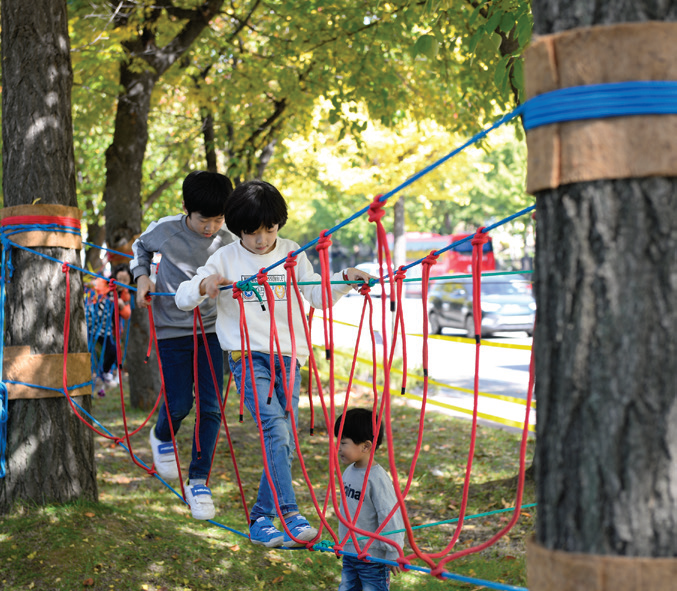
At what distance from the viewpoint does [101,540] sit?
3887mm

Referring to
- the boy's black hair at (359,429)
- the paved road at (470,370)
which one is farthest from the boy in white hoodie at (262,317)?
the paved road at (470,370)

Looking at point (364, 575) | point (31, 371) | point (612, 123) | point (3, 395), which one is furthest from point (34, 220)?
point (612, 123)

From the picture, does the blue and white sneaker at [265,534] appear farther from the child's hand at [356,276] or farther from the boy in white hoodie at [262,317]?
the child's hand at [356,276]

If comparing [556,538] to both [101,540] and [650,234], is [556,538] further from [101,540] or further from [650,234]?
[101,540]

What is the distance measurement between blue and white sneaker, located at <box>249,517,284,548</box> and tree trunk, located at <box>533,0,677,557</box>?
71.9 inches

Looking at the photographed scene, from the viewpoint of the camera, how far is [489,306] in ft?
48.5

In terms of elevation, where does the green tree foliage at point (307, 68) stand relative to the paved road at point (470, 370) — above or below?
above

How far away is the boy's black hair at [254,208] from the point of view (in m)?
3.04

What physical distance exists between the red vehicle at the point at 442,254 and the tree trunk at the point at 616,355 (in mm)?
25670

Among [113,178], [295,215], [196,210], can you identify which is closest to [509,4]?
[196,210]

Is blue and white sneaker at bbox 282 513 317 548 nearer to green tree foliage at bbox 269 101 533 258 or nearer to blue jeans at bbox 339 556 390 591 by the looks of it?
blue jeans at bbox 339 556 390 591

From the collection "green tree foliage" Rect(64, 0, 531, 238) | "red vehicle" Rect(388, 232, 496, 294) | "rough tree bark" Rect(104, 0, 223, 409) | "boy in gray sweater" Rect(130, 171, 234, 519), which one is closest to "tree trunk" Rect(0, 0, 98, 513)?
"boy in gray sweater" Rect(130, 171, 234, 519)

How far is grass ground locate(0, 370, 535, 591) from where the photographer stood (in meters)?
3.72

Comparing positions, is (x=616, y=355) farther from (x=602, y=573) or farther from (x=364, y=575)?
(x=364, y=575)
